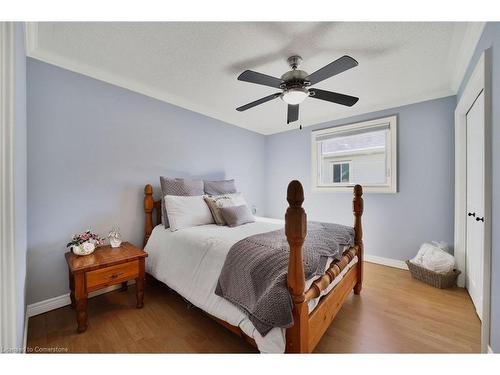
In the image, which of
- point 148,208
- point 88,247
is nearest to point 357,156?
point 148,208

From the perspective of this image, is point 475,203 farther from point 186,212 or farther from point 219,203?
point 186,212

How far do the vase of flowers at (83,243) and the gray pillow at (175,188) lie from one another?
0.64 m

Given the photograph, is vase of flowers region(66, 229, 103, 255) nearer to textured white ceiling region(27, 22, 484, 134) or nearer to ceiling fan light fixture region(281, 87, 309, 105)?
textured white ceiling region(27, 22, 484, 134)

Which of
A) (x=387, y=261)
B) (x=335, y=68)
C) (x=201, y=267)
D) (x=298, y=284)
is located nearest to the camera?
(x=298, y=284)

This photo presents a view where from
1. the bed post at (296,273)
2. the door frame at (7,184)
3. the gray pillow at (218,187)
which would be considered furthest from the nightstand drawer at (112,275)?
the bed post at (296,273)

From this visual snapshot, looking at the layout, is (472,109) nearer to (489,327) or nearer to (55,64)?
(489,327)

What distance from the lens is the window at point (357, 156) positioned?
2.94m

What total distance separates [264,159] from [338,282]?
3016mm

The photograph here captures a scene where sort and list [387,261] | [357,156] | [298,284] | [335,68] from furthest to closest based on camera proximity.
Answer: [357,156]
[387,261]
[335,68]
[298,284]

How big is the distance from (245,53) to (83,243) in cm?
220

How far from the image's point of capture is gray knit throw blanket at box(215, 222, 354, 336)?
1.11 meters

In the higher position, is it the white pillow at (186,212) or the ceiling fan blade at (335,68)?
the ceiling fan blade at (335,68)

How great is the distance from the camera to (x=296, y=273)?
1.11 m

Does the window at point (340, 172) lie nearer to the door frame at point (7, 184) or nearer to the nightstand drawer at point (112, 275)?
the nightstand drawer at point (112, 275)
